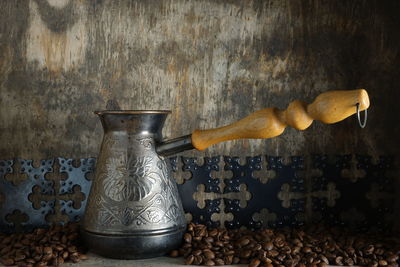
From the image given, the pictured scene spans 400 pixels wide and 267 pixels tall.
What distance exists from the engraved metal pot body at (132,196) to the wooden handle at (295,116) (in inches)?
4.8

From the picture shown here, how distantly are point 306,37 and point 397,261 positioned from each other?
68 cm

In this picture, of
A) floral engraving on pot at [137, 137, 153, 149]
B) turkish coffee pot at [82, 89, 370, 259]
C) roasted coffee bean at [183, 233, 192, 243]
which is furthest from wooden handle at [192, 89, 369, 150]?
roasted coffee bean at [183, 233, 192, 243]

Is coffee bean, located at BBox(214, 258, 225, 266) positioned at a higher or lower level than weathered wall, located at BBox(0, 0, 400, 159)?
lower

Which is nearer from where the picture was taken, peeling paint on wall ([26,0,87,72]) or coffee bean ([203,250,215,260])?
coffee bean ([203,250,215,260])

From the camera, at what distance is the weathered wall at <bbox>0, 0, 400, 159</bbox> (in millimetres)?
1470

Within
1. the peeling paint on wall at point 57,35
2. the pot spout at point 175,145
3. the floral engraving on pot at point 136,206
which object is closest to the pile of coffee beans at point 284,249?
the floral engraving on pot at point 136,206

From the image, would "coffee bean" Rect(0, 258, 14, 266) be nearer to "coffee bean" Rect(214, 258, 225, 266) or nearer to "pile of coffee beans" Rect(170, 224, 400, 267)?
"pile of coffee beans" Rect(170, 224, 400, 267)

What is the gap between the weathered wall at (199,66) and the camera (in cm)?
147

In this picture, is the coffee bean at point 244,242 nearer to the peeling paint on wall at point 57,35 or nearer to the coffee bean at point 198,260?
the coffee bean at point 198,260

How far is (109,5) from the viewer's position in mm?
1474

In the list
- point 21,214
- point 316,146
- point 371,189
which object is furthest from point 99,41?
point 371,189

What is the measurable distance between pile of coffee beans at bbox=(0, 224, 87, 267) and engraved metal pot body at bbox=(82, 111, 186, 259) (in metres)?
0.05

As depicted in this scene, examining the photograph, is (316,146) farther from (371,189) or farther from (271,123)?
(271,123)

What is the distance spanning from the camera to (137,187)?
47.4 inches
